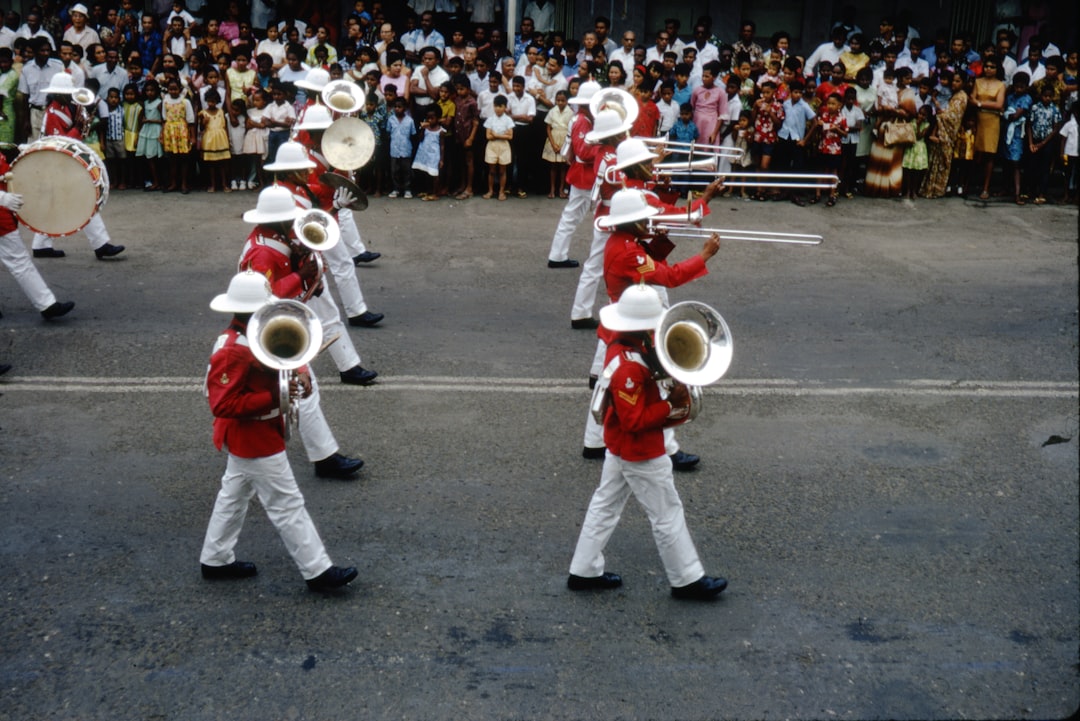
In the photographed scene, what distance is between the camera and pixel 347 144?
32.3ft

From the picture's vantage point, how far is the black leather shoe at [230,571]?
605cm

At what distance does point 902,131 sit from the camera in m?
15.4

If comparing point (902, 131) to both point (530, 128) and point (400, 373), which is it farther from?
point (400, 373)

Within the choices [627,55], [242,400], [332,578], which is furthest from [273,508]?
[627,55]

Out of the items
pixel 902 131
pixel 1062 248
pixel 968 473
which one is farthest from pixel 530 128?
pixel 968 473

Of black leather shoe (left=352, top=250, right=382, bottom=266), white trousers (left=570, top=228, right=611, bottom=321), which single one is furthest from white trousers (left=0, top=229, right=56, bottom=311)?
white trousers (left=570, top=228, right=611, bottom=321)

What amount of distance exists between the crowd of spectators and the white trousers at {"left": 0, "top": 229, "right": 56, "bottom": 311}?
5549 mm

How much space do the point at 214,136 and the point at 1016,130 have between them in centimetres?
1095

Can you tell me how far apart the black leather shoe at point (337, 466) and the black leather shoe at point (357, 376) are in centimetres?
155

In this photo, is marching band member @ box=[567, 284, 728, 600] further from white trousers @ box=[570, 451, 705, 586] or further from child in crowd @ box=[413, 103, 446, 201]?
child in crowd @ box=[413, 103, 446, 201]

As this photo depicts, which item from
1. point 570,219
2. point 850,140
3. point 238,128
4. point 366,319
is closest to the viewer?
point 366,319

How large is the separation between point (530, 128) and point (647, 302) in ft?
34.5

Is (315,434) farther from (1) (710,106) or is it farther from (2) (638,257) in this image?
(1) (710,106)

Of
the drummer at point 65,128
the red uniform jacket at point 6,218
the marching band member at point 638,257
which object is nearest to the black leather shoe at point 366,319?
the drummer at point 65,128
